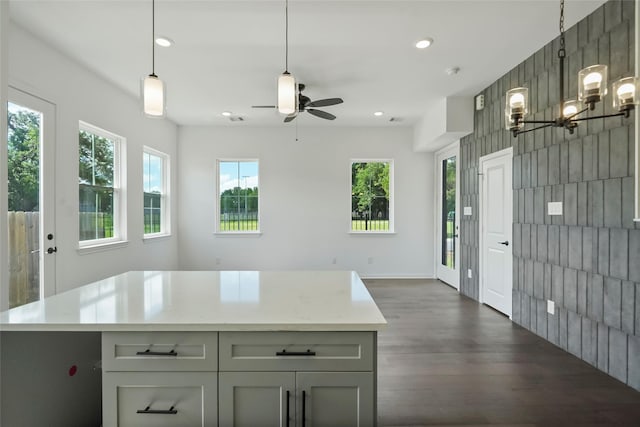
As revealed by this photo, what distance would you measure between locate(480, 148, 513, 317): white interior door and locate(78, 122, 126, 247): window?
5.02m

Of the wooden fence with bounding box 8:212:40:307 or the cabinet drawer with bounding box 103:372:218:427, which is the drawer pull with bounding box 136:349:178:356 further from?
the wooden fence with bounding box 8:212:40:307

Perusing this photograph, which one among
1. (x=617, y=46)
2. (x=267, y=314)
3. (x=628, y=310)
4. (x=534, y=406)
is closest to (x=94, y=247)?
(x=267, y=314)

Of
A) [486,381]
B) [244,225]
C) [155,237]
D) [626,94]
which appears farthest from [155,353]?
[244,225]

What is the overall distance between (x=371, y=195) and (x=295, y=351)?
4.94m

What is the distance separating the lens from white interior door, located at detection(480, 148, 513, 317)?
364 centimetres

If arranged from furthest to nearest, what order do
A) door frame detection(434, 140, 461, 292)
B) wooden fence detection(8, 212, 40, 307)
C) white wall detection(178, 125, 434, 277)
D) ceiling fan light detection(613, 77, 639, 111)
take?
1. white wall detection(178, 125, 434, 277)
2. door frame detection(434, 140, 461, 292)
3. wooden fence detection(8, 212, 40, 307)
4. ceiling fan light detection(613, 77, 639, 111)

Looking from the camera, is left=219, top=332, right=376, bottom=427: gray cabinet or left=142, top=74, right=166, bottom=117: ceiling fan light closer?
left=219, top=332, right=376, bottom=427: gray cabinet

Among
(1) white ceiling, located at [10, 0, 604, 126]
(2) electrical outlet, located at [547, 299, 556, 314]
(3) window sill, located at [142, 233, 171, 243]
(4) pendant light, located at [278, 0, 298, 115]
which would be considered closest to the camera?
(4) pendant light, located at [278, 0, 298, 115]

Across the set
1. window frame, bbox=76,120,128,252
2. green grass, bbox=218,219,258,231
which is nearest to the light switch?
green grass, bbox=218,219,258,231

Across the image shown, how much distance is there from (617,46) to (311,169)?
14.1 feet

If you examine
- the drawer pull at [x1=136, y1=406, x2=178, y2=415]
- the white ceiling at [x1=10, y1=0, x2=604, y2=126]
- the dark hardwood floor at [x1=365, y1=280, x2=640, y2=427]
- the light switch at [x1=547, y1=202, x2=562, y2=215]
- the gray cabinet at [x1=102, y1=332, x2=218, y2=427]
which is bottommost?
the dark hardwood floor at [x1=365, y1=280, x2=640, y2=427]

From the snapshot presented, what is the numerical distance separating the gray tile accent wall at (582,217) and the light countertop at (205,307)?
2102 millimetres

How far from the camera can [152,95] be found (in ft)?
5.73

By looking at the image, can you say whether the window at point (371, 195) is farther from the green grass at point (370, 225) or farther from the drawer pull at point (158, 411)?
the drawer pull at point (158, 411)
